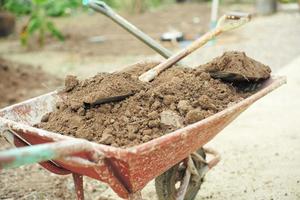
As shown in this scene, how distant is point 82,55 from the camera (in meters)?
9.26

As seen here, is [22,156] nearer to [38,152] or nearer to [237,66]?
[38,152]

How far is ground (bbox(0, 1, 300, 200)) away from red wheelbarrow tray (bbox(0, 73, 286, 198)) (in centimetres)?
119

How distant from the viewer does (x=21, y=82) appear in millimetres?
7363

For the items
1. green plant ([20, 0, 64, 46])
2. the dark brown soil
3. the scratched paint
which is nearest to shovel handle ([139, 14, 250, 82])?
the dark brown soil

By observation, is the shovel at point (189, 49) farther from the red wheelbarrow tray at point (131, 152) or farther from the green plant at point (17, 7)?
the green plant at point (17, 7)

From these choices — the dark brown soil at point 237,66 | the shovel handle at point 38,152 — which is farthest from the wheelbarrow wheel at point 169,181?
the shovel handle at point 38,152

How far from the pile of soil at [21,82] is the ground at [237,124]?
1.18ft

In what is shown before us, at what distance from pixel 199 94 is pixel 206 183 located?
1.28 meters

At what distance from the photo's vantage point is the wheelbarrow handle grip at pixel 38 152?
1.69 m

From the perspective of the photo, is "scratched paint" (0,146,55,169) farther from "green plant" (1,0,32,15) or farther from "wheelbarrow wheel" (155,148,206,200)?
"green plant" (1,0,32,15)

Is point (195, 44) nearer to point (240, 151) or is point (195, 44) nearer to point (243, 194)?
point (243, 194)

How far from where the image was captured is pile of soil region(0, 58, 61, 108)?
6.71 meters

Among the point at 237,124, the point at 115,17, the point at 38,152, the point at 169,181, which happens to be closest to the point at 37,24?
the point at 237,124

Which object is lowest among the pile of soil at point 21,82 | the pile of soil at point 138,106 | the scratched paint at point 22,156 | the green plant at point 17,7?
the pile of soil at point 21,82
